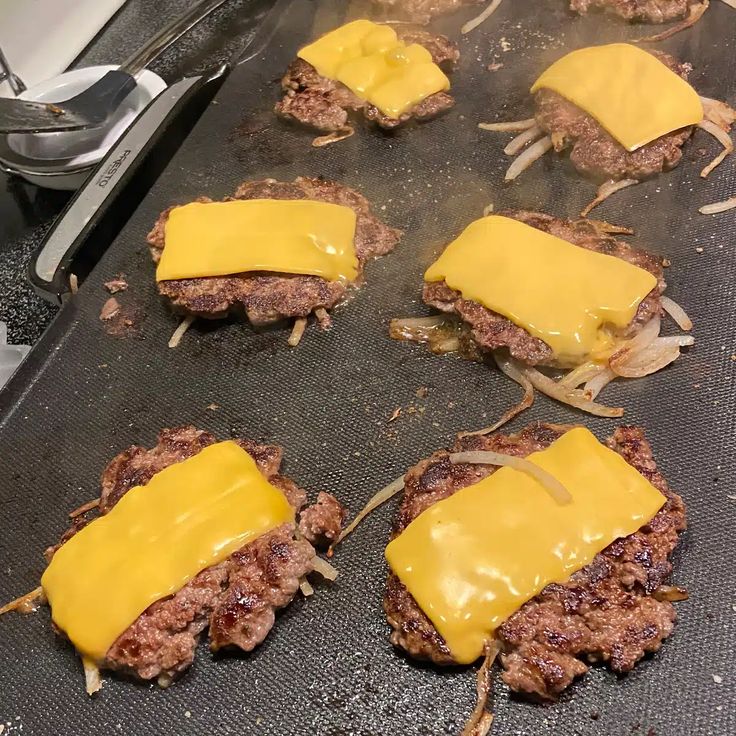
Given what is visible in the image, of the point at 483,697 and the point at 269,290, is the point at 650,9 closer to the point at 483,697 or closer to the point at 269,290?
the point at 269,290

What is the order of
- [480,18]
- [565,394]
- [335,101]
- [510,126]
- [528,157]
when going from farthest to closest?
[480,18] < [335,101] < [510,126] < [528,157] < [565,394]

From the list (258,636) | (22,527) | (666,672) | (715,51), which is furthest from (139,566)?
(715,51)

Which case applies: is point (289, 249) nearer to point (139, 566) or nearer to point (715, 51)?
point (139, 566)

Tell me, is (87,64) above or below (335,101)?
above

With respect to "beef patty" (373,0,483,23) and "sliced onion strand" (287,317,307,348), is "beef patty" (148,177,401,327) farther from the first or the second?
"beef patty" (373,0,483,23)

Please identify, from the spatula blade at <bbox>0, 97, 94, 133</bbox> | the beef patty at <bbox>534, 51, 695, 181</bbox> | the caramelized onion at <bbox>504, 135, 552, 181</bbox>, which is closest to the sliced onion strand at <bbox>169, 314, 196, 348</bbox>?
the spatula blade at <bbox>0, 97, 94, 133</bbox>

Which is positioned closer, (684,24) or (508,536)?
(508,536)

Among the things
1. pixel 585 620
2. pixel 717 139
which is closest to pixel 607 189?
pixel 717 139
